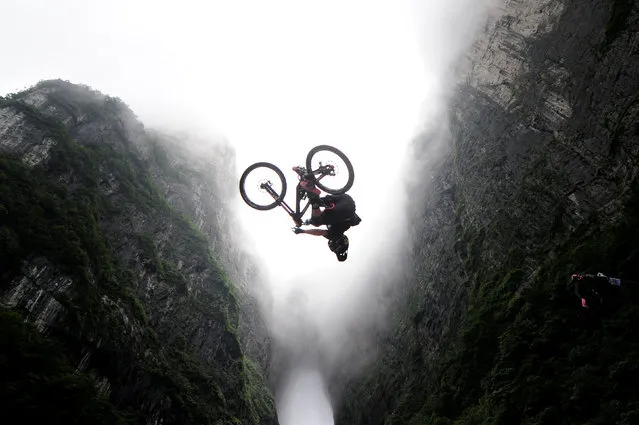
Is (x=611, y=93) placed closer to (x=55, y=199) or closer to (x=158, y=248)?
(x=55, y=199)

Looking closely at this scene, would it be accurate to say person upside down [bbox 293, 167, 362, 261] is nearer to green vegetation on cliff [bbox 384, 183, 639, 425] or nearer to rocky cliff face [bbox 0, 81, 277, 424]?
green vegetation on cliff [bbox 384, 183, 639, 425]

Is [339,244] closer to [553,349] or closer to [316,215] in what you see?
[316,215]

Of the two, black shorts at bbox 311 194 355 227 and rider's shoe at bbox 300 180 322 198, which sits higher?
rider's shoe at bbox 300 180 322 198

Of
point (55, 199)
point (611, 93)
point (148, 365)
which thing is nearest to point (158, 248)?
point (55, 199)

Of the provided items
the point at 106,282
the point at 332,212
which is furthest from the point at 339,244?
the point at 106,282

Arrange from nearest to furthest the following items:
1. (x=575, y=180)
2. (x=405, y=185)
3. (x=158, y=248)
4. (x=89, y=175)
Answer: (x=575, y=180) < (x=89, y=175) < (x=158, y=248) < (x=405, y=185)

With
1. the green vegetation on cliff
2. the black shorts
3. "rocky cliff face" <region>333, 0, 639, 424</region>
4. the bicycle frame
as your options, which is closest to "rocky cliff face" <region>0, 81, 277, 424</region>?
the bicycle frame
